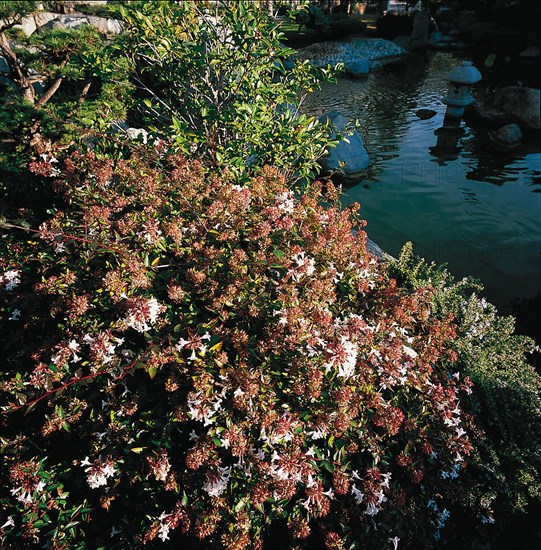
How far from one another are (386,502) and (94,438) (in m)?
1.45

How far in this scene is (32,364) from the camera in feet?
7.02

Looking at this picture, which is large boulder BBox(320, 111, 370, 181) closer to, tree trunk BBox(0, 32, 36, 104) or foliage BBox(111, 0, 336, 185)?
foliage BBox(111, 0, 336, 185)

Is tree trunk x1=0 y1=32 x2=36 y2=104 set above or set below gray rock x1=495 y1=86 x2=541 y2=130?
above

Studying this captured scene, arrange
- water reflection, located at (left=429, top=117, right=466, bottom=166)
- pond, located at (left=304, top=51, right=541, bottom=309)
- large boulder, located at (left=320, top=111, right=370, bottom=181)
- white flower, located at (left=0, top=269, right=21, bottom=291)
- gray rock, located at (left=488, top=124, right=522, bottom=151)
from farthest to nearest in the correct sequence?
gray rock, located at (left=488, top=124, right=522, bottom=151) → water reflection, located at (left=429, top=117, right=466, bottom=166) → large boulder, located at (left=320, top=111, right=370, bottom=181) → pond, located at (left=304, top=51, right=541, bottom=309) → white flower, located at (left=0, top=269, right=21, bottom=291)

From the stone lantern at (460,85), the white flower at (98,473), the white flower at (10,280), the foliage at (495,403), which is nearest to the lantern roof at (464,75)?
the stone lantern at (460,85)

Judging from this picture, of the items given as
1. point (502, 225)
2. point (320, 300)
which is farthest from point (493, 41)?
point (320, 300)

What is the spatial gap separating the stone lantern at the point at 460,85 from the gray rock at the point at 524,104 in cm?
83

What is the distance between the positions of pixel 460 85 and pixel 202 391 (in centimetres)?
1098

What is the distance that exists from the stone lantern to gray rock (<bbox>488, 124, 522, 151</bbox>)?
1.26m

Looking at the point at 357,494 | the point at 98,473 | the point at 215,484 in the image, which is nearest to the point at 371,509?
the point at 357,494

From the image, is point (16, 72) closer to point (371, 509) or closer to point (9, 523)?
point (9, 523)

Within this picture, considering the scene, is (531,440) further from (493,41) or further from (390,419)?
(493,41)

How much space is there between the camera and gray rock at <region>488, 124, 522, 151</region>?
366 inches

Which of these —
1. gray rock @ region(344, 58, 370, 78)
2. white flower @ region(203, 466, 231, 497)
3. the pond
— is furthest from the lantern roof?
white flower @ region(203, 466, 231, 497)
